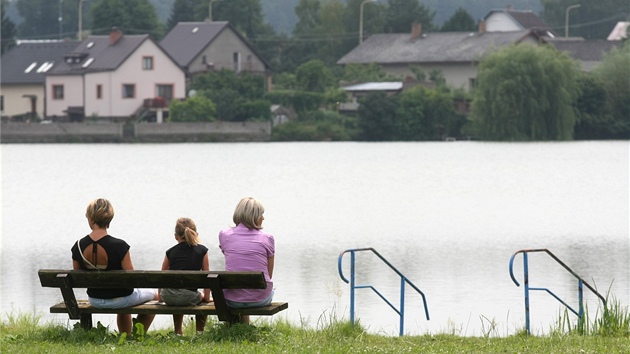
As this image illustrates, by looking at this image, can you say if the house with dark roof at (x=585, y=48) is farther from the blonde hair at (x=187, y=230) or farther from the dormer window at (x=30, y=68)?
the blonde hair at (x=187, y=230)

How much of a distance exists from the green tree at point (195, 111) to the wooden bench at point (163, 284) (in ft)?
248

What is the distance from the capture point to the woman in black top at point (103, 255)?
34.2 feet

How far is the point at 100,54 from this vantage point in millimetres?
97125

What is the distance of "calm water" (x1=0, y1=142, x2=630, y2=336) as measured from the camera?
55.5 feet

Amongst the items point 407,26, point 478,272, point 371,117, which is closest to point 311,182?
point 478,272

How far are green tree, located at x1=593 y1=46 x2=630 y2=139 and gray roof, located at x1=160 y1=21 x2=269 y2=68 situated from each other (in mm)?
30046

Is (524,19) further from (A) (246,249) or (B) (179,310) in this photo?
(B) (179,310)

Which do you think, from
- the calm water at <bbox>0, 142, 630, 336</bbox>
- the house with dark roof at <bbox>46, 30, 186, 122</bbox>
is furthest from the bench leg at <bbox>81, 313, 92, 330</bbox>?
the house with dark roof at <bbox>46, 30, 186, 122</bbox>

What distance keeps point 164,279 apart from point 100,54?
3479 inches

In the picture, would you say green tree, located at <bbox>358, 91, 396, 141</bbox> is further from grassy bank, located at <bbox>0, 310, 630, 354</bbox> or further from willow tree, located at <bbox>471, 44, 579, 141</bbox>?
grassy bank, located at <bbox>0, 310, 630, 354</bbox>

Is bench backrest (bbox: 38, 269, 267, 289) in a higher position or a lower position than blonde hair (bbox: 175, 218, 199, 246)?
lower

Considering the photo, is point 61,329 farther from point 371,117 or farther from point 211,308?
point 371,117

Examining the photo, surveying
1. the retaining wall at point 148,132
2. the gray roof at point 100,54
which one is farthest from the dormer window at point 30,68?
the retaining wall at point 148,132

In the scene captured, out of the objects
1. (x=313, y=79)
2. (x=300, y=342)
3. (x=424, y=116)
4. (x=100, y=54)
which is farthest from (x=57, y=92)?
(x=300, y=342)
